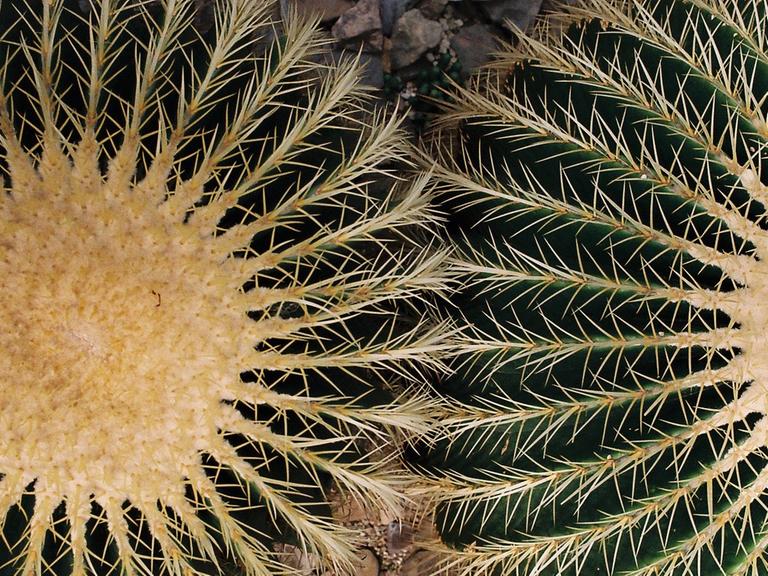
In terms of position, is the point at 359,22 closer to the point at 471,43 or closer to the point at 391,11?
the point at 391,11

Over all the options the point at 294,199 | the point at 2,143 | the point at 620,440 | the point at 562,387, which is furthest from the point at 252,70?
the point at 620,440

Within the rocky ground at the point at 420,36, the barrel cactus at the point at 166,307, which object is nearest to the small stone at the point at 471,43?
the rocky ground at the point at 420,36

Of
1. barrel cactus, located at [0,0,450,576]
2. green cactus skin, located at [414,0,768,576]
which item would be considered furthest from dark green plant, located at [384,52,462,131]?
barrel cactus, located at [0,0,450,576]

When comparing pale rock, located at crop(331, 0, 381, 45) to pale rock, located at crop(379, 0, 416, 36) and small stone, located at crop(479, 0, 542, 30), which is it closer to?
pale rock, located at crop(379, 0, 416, 36)

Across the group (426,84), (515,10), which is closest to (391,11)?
(426,84)

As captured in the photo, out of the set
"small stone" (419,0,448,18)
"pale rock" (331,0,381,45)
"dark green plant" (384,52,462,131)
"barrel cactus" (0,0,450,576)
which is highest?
"small stone" (419,0,448,18)

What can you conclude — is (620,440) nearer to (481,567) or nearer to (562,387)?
(562,387)
